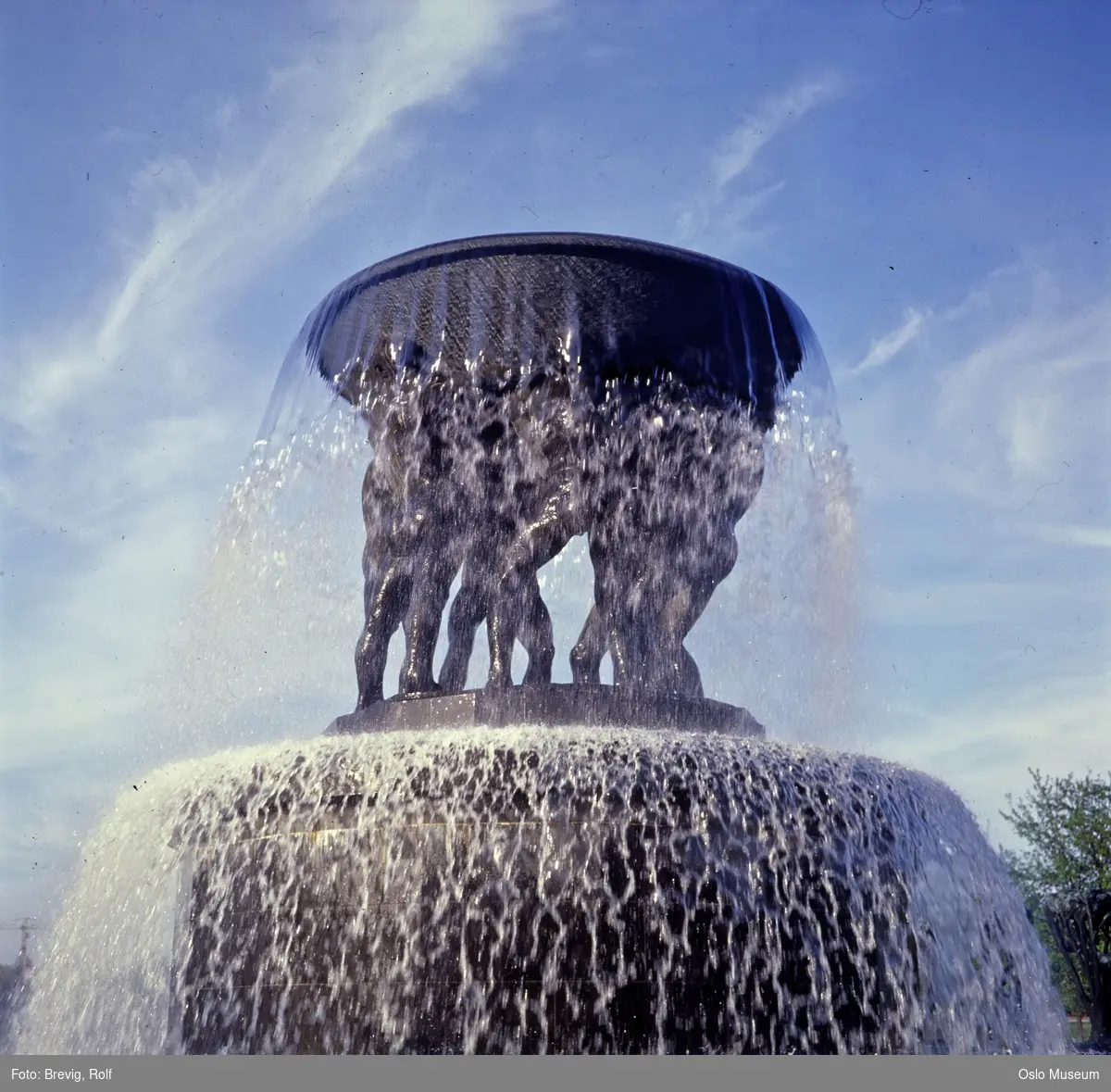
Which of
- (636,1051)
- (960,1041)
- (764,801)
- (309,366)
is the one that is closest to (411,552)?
(309,366)

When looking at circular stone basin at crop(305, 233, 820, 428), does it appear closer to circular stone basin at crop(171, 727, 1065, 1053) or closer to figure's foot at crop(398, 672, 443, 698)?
figure's foot at crop(398, 672, 443, 698)

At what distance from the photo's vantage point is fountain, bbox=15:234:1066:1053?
21.0 ft

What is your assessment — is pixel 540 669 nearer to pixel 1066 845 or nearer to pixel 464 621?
pixel 464 621

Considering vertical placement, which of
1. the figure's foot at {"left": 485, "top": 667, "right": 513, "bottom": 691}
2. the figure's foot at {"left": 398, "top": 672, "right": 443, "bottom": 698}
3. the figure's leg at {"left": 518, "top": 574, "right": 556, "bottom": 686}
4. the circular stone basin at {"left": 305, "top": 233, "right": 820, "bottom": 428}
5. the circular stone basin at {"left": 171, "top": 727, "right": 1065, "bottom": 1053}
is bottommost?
the circular stone basin at {"left": 171, "top": 727, "right": 1065, "bottom": 1053}

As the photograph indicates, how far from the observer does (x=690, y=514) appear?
970cm

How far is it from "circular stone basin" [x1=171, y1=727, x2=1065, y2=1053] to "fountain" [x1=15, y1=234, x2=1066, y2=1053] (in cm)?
2

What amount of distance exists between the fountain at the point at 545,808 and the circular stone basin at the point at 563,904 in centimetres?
2

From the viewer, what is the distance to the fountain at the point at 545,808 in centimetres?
639

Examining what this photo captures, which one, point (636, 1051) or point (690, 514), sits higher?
point (690, 514)

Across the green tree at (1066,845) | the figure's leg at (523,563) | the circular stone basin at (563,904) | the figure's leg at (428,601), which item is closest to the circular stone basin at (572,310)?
the figure's leg at (523,563)

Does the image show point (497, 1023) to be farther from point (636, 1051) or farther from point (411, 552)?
point (411, 552)

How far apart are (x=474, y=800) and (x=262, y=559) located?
16.6ft
